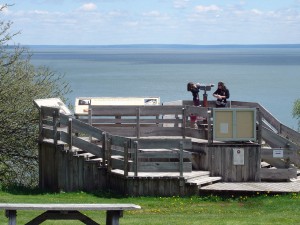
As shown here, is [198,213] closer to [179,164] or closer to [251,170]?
[179,164]

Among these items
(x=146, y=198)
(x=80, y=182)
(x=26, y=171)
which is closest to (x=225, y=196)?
(x=146, y=198)

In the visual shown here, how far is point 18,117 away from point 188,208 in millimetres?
12798

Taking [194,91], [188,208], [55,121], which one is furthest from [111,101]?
[188,208]

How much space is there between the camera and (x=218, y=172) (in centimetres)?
2147

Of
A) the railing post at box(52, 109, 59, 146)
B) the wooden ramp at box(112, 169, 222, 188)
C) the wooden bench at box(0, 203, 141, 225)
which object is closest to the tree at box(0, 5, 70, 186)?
the railing post at box(52, 109, 59, 146)

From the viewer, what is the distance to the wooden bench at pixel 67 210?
11.4 metres

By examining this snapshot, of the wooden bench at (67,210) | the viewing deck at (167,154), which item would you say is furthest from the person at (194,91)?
the wooden bench at (67,210)

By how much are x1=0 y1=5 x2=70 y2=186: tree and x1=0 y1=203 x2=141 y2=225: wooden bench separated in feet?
57.2

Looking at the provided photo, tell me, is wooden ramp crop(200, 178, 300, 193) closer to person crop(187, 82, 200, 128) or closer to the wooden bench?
person crop(187, 82, 200, 128)

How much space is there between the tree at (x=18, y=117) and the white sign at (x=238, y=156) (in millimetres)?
10265

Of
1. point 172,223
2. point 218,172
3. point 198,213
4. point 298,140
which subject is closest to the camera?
point 172,223

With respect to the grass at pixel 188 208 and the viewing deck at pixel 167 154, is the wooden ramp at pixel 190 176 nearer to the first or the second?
the viewing deck at pixel 167 154

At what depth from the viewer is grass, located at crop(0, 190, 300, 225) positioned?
51.4ft

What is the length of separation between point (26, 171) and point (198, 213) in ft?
50.8
